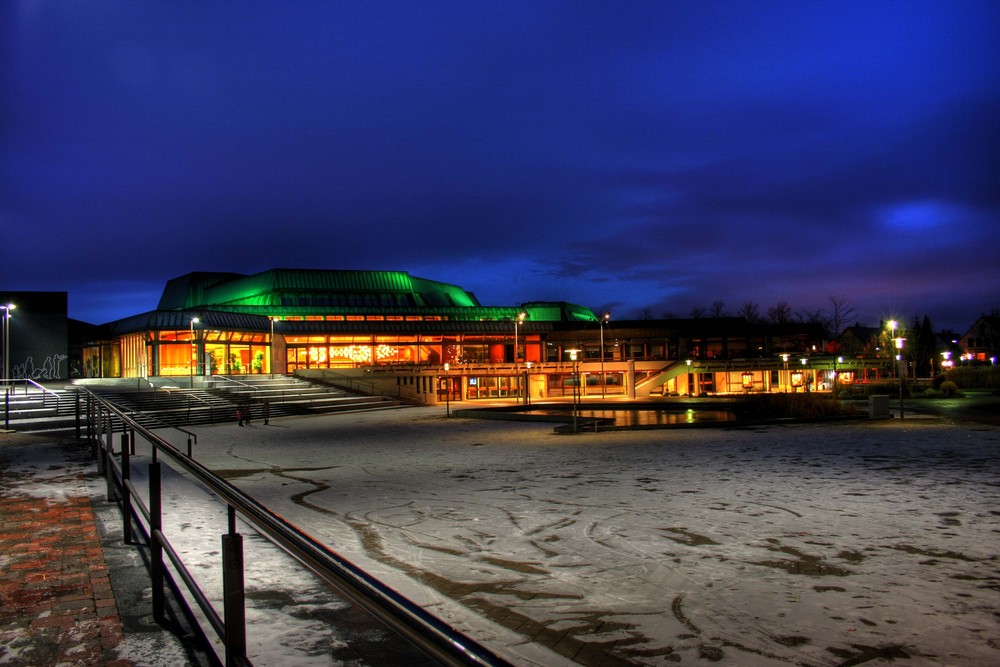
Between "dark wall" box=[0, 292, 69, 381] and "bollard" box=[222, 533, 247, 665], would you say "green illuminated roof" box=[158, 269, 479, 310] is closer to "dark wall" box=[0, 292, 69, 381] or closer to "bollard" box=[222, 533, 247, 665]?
"dark wall" box=[0, 292, 69, 381]

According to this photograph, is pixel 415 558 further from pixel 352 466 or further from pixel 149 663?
pixel 352 466


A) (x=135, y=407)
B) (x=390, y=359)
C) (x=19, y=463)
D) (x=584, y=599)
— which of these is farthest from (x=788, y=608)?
(x=390, y=359)

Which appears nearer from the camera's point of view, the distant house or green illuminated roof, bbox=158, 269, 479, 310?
green illuminated roof, bbox=158, 269, 479, 310

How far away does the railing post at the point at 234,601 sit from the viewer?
303 cm

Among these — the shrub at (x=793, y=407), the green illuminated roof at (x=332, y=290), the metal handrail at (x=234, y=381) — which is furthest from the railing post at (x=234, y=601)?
the green illuminated roof at (x=332, y=290)

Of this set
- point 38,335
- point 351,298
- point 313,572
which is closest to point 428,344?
point 351,298

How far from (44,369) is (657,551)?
63.7 meters

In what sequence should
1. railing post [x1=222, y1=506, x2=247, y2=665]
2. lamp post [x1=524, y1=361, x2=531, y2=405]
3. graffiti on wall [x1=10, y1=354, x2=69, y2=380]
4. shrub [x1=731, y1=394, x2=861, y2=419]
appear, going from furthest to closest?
graffiti on wall [x1=10, y1=354, x2=69, y2=380] → lamp post [x1=524, y1=361, x2=531, y2=405] → shrub [x1=731, y1=394, x2=861, y2=419] → railing post [x1=222, y1=506, x2=247, y2=665]

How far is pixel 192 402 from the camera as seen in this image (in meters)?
36.5

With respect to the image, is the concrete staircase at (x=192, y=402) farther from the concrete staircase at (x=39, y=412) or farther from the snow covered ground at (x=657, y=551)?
the snow covered ground at (x=657, y=551)

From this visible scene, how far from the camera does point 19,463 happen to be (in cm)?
1236

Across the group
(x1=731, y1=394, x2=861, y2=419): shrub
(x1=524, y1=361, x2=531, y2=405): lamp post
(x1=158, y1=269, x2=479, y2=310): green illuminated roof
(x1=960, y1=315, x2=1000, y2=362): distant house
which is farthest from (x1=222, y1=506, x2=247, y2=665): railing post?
(x1=960, y1=315, x2=1000, y2=362): distant house

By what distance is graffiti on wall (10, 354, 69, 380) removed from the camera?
183 ft

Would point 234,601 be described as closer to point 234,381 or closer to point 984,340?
point 234,381
